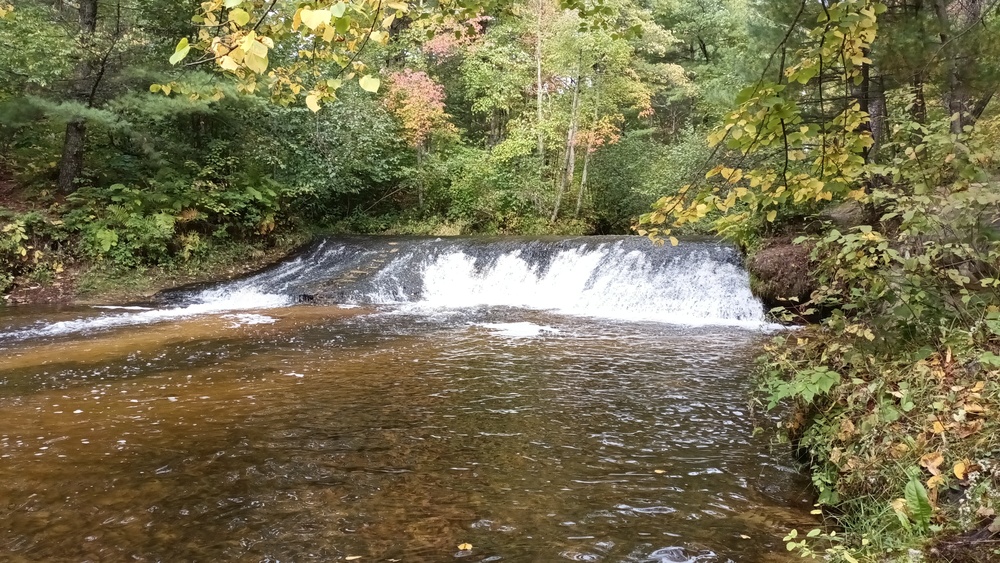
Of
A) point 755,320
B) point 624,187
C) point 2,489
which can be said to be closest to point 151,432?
point 2,489

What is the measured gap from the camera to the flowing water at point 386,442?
10.1 feet

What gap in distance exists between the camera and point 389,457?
4152mm

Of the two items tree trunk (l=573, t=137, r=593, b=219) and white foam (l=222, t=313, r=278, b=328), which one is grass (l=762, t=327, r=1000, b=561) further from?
tree trunk (l=573, t=137, r=593, b=219)

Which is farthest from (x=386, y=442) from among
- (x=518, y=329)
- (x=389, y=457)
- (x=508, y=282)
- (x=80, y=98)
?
(x=80, y=98)

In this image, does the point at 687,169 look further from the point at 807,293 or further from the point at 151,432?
the point at 151,432

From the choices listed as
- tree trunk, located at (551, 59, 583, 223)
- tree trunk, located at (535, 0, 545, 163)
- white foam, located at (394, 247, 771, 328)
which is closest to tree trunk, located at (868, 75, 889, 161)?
white foam, located at (394, 247, 771, 328)

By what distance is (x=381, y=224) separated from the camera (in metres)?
19.5

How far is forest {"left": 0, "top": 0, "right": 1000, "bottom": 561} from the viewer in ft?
8.45

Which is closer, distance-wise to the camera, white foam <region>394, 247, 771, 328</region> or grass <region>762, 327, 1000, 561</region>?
grass <region>762, 327, 1000, 561</region>

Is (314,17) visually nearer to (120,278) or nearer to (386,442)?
(386,442)

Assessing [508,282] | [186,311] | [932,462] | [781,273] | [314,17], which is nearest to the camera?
[314,17]

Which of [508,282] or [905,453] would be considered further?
[508,282]

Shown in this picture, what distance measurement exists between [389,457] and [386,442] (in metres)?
0.29

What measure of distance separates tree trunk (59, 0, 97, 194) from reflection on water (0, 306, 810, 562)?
A: 23.7ft
